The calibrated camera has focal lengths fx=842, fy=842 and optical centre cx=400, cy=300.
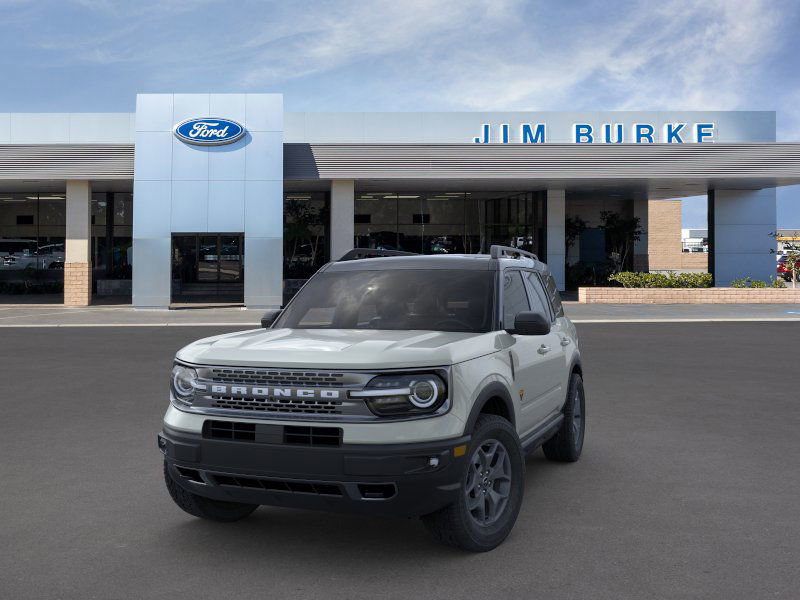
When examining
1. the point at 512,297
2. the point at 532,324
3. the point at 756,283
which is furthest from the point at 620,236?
the point at 532,324

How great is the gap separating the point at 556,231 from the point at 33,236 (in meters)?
26.3

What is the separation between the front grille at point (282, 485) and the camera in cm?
452

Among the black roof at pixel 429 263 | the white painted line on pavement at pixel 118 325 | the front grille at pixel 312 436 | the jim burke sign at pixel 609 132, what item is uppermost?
the jim burke sign at pixel 609 132

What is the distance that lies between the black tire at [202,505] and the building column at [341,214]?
1035 inches

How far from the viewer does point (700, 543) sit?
16.9ft

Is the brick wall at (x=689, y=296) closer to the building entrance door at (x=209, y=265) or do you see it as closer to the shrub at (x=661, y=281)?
the shrub at (x=661, y=281)

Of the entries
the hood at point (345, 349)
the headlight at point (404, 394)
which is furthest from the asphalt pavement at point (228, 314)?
the headlight at point (404, 394)

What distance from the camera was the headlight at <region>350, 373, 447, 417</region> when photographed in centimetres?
455

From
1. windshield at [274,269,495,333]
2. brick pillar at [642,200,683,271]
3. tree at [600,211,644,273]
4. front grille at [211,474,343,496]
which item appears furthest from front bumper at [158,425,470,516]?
brick pillar at [642,200,683,271]

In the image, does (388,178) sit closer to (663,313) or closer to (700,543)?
(663,313)

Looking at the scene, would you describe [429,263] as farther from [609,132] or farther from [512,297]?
[609,132]

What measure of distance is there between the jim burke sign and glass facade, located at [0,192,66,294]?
71.1 feet

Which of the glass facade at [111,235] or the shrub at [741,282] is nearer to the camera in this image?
the shrub at [741,282]

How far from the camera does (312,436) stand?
4559 millimetres
